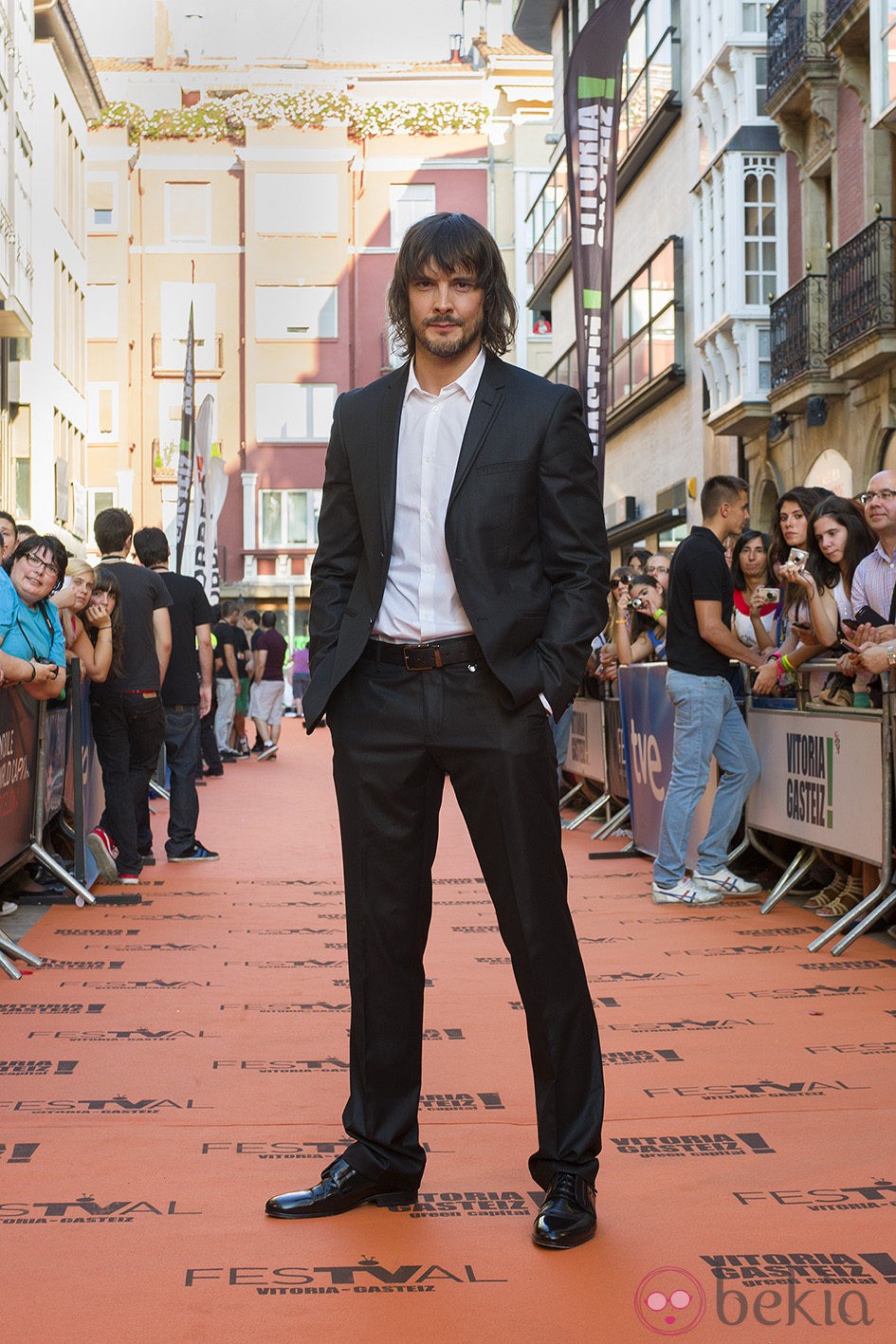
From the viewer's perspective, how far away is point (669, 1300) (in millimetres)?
3312

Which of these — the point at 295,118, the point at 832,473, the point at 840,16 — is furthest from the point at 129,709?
the point at 295,118

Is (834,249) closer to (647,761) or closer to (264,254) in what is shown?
(647,761)

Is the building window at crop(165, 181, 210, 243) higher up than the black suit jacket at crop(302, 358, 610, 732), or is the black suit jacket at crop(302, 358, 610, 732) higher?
the building window at crop(165, 181, 210, 243)

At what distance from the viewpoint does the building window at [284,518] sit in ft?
166

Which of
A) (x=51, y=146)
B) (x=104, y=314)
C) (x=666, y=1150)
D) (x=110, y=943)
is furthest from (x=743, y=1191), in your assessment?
(x=104, y=314)

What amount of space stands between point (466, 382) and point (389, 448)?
0.77 ft

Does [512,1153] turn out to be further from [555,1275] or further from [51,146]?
[51,146]

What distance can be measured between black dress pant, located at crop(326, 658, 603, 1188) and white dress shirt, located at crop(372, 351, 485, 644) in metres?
0.11

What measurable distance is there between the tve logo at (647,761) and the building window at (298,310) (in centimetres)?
4237

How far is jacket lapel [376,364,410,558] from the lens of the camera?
12.6 feet

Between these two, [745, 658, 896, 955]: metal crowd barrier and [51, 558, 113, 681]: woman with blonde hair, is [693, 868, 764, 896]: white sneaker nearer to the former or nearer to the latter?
[745, 658, 896, 955]: metal crowd barrier

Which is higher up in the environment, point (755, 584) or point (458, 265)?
point (458, 265)

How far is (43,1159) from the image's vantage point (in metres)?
4.31

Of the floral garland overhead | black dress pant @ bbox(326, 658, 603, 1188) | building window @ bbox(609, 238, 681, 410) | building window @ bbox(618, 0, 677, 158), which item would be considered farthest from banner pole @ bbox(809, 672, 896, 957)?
the floral garland overhead
